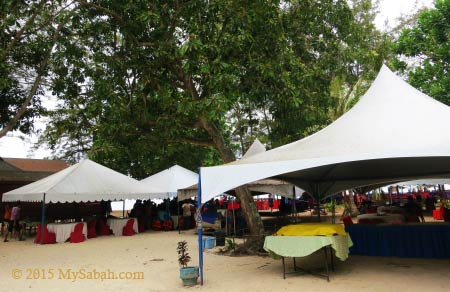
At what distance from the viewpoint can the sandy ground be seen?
605cm

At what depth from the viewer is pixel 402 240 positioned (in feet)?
26.1

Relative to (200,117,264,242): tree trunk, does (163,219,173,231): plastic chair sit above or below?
below

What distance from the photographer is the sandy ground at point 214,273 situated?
6.05 meters

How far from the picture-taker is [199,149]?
79.8ft

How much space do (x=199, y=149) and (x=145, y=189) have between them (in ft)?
27.0

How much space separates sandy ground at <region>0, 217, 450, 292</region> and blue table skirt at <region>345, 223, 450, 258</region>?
0.80 ft

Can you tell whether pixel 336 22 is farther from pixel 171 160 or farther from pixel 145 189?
pixel 171 160

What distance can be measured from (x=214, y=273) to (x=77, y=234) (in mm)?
8228

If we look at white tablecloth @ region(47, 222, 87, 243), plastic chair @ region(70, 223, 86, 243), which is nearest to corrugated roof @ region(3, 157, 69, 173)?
white tablecloth @ region(47, 222, 87, 243)

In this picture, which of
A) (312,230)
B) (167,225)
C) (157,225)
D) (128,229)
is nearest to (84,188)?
(128,229)

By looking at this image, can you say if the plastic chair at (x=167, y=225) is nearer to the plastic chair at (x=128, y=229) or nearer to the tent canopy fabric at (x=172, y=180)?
the tent canopy fabric at (x=172, y=180)

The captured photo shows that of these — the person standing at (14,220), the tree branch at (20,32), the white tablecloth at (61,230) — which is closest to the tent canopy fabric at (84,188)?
the person standing at (14,220)

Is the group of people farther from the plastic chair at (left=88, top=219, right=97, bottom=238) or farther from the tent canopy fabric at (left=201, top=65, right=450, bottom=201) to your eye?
the tent canopy fabric at (left=201, top=65, right=450, bottom=201)

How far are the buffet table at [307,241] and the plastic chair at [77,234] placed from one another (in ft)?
30.5
